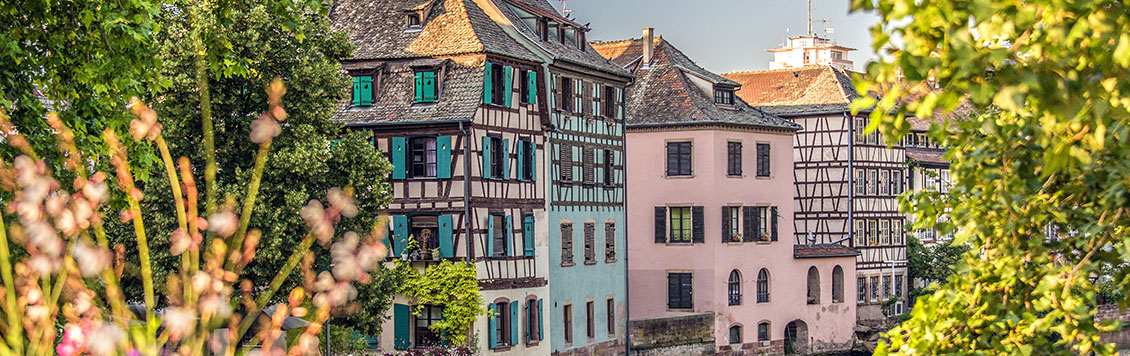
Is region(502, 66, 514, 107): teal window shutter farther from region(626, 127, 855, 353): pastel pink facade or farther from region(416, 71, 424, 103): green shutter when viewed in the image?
region(626, 127, 855, 353): pastel pink facade

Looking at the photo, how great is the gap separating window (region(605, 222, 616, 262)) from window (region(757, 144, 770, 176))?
23.2ft

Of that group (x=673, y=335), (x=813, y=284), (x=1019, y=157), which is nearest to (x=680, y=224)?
(x=673, y=335)

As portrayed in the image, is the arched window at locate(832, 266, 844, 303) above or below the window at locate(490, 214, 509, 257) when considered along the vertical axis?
below

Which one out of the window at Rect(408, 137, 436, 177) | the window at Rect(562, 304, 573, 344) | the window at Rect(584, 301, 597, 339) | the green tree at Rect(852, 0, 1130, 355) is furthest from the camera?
the window at Rect(584, 301, 597, 339)

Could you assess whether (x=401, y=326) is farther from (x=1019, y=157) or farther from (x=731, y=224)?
(x=1019, y=157)

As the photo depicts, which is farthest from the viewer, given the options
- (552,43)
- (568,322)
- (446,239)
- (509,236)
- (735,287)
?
(735,287)

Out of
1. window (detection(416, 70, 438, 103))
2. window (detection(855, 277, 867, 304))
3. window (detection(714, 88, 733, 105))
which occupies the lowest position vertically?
window (detection(855, 277, 867, 304))

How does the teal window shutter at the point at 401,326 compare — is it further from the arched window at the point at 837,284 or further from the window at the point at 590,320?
the arched window at the point at 837,284

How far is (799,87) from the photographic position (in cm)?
5772

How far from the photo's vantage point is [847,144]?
179 feet

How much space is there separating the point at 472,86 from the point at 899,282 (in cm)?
2800

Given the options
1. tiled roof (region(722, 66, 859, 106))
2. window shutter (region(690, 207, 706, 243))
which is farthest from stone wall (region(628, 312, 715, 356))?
tiled roof (region(722, 66, 859, 106))

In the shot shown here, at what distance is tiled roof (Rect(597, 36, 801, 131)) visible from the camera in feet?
146

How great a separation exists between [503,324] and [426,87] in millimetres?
5665
